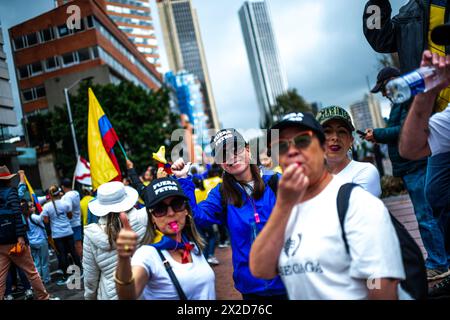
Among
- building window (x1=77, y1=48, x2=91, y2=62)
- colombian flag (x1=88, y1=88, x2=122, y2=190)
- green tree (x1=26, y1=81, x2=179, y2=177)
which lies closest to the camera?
colombian flag (x1=88, y1=88, x2=122, y2=190)

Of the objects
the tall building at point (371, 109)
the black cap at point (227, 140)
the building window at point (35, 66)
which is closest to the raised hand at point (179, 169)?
the black cap at point (227, 140)

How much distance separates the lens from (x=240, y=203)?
255cm

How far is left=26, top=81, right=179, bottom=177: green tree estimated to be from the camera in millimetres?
24953

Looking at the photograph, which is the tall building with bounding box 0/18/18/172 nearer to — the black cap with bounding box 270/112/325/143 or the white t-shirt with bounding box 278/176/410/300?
the black cap with bounding box 270/112/325/143

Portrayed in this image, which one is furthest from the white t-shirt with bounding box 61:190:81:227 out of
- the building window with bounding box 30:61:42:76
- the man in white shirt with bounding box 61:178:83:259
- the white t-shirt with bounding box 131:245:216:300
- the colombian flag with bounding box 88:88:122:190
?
the white t-shirt with bounding box 131:245:216:300

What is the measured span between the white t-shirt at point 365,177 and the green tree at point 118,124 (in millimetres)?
22508

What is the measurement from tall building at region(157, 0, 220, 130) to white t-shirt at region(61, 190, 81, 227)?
144 meters

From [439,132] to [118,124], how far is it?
24.1 m

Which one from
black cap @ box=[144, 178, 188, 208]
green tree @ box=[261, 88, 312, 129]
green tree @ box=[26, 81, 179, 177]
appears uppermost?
green tree @ box=[261, 88, 312, 129]

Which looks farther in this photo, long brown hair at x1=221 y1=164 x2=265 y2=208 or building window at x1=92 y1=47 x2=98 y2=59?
building window at x1=92 y1=47 x2=98 y2=59

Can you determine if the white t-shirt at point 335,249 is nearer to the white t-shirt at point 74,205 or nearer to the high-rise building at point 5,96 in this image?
the high-rise building at point 5,96

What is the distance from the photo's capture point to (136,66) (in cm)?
5094

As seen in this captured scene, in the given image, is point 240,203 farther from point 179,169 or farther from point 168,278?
point 168,278
